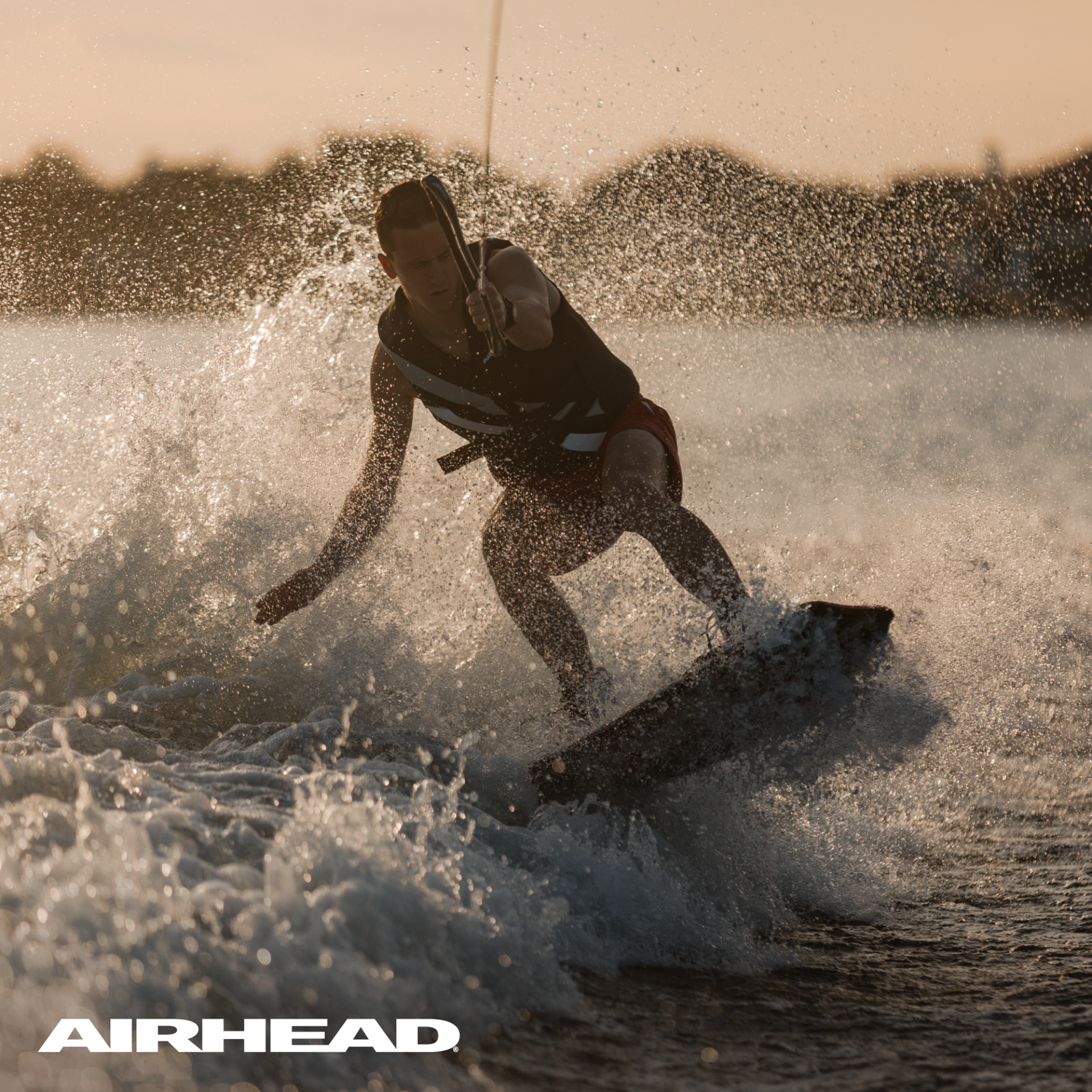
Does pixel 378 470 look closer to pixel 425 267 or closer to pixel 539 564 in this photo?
pixel 539 564

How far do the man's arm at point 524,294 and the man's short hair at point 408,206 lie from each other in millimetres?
305

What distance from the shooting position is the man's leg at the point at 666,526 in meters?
3.51

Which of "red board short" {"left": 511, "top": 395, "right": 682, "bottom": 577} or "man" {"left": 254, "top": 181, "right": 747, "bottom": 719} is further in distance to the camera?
"red board short" {"left": 511, "top": 395, "right": 682, "bottom": 577}

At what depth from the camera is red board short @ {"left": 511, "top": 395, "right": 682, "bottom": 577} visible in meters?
4.02

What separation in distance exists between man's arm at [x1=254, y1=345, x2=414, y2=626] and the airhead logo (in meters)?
2.23

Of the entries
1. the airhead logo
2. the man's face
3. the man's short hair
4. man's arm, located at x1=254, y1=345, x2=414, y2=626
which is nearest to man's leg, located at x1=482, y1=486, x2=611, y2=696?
man's arm, located at x1=254, y1=345, x2=414, y2=626

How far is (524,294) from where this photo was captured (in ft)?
12.2

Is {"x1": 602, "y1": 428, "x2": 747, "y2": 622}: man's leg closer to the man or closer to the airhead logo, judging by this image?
the man

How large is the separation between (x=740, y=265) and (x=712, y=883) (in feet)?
55.7

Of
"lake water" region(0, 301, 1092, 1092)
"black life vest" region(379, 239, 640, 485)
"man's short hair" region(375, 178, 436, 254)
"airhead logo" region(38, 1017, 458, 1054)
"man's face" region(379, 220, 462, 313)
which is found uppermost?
"man's short hair" region(375, 178, 436, 254)

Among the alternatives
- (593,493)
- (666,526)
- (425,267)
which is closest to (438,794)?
(666,526)

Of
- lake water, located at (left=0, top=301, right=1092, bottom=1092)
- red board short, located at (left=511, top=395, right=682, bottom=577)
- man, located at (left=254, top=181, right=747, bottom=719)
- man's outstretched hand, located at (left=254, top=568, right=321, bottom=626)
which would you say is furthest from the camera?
red board short, located at (left=511, top=395, right=682, bottom=577)

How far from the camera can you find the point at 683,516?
140 inches

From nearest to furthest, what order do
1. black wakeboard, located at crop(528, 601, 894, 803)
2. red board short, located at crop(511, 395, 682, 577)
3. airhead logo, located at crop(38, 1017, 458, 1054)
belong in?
airhead logo, located at crop(38, 1017, 458, 1054) < black wakeboard, located at crop(528, 601, 894, 803) < red board short, located at crop(511, 395, 682, 577)
